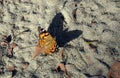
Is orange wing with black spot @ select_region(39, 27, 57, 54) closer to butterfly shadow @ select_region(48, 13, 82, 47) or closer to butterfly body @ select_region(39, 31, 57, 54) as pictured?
butterfly body @ select_region(39, 31, 57, 54)

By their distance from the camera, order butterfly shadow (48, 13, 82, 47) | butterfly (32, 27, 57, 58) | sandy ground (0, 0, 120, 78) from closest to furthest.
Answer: sandy ground (0, 0, 120, 78)
butterfly (32, 27, 57, 58)
butterfly shadow (48, 13, 82, 47)

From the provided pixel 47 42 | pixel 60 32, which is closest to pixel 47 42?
pixel 47 42

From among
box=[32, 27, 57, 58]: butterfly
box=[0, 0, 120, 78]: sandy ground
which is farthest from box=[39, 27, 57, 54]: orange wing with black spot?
box=[0, 0, 120, 78]: sandy ground

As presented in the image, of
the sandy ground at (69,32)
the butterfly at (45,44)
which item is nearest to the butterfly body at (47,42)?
the butterfly at (45,44)

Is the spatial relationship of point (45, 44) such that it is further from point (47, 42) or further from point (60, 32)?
point (60, 32)

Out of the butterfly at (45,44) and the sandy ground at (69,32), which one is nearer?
the sandy ground at (69,32)

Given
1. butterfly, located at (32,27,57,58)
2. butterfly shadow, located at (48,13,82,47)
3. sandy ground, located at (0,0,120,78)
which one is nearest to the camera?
sandy ground, located at (0,0,120,78)

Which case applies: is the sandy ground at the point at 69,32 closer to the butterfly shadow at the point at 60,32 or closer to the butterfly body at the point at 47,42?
the butterfly shadow at the point at 60,32
